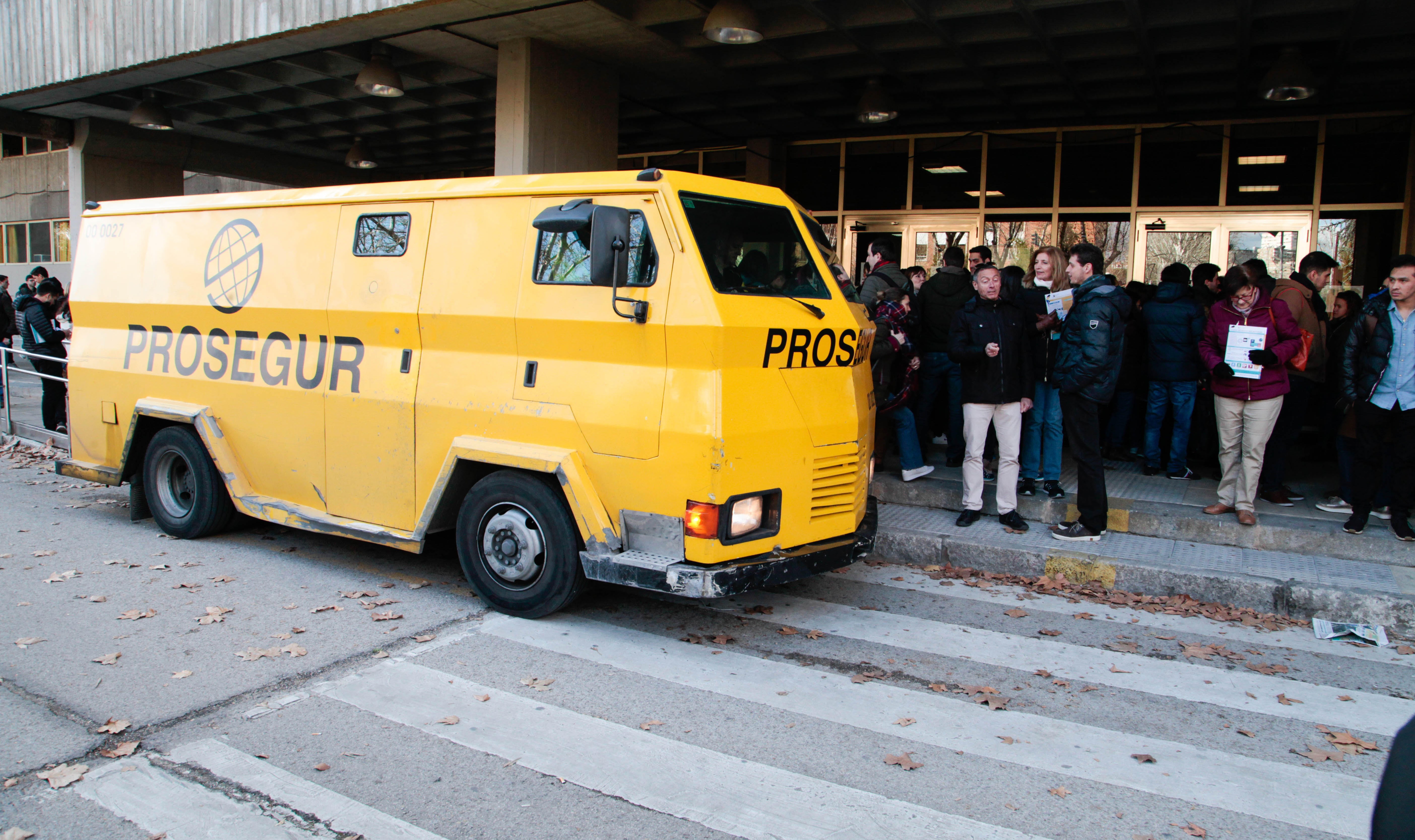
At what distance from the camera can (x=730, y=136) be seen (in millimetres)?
16094

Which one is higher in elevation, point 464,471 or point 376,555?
point 464,471

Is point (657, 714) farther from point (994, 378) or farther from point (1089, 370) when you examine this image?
point (1089, 370)

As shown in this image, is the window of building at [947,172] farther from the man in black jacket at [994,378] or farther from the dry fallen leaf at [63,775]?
the dry fallen leaf at [63,775]

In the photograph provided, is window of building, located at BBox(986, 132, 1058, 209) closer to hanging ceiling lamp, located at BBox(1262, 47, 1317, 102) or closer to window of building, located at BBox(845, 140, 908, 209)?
window of building, located at BBox(845, 140, 908, 209)

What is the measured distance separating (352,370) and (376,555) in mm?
1671

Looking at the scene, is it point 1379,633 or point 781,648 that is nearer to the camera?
point 781,648

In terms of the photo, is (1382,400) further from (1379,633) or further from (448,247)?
(448,247)

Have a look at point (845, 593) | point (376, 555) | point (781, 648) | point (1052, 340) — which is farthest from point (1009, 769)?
point (1052, 340)

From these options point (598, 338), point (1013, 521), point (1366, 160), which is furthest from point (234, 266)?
point (1366, 160)

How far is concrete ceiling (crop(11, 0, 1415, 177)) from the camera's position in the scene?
9703mm

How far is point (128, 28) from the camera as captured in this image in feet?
40.5

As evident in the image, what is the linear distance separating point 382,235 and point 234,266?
1538 mm

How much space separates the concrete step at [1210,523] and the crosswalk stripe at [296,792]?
5.85m

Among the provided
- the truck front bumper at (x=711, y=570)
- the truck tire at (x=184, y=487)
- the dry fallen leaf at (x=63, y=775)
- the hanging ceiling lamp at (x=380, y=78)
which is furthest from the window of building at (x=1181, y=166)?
the dry fallen leaf at (x=63, y=775)
